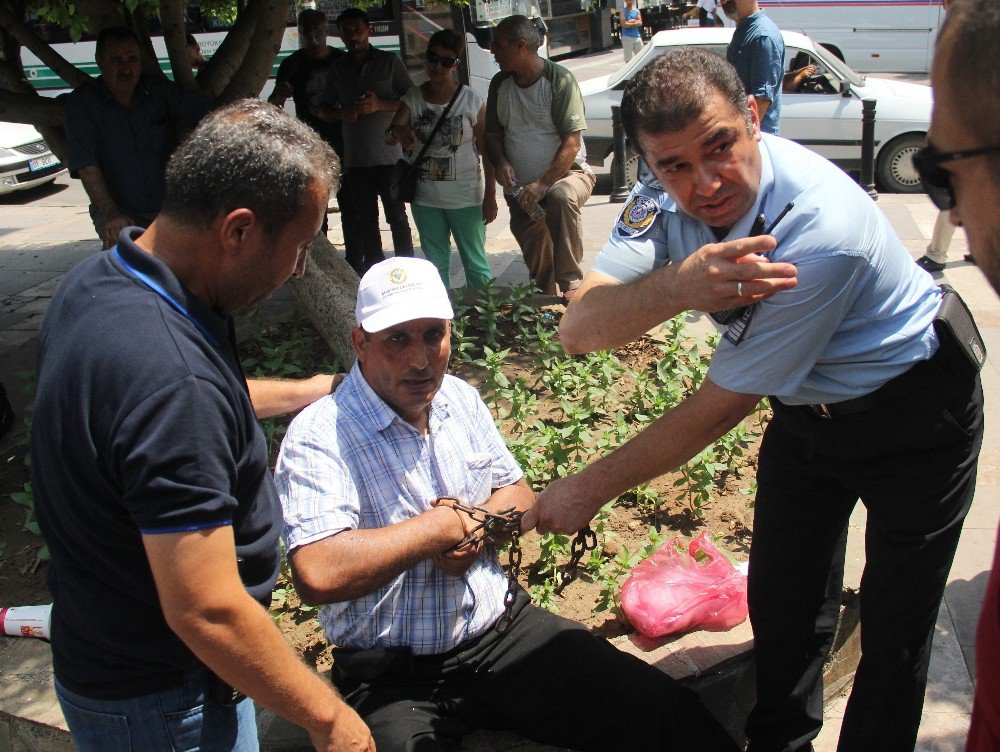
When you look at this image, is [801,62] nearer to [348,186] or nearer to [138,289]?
[348,186]

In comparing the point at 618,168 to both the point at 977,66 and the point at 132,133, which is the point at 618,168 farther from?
the point at 977,66

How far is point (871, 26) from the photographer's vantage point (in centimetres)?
1720

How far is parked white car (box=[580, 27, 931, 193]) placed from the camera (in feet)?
32.1

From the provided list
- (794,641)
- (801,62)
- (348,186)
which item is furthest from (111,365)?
(801,62)

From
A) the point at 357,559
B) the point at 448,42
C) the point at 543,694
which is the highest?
the point at 448,42

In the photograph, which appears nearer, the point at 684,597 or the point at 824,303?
the point at 824,303

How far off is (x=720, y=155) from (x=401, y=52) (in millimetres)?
10072

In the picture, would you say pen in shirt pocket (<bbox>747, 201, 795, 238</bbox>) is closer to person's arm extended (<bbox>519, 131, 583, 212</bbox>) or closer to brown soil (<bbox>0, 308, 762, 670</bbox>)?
brown soil (<bbox>0, 308, 762, 670</bbox>)

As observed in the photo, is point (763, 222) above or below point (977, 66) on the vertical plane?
below

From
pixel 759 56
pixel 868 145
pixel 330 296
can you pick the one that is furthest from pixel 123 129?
pixel 868 145

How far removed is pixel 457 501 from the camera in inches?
99.0

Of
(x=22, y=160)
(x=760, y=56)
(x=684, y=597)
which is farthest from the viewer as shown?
(x=22, y=160)

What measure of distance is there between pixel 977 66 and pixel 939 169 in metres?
0.15

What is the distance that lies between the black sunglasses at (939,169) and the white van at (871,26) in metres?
17.1
